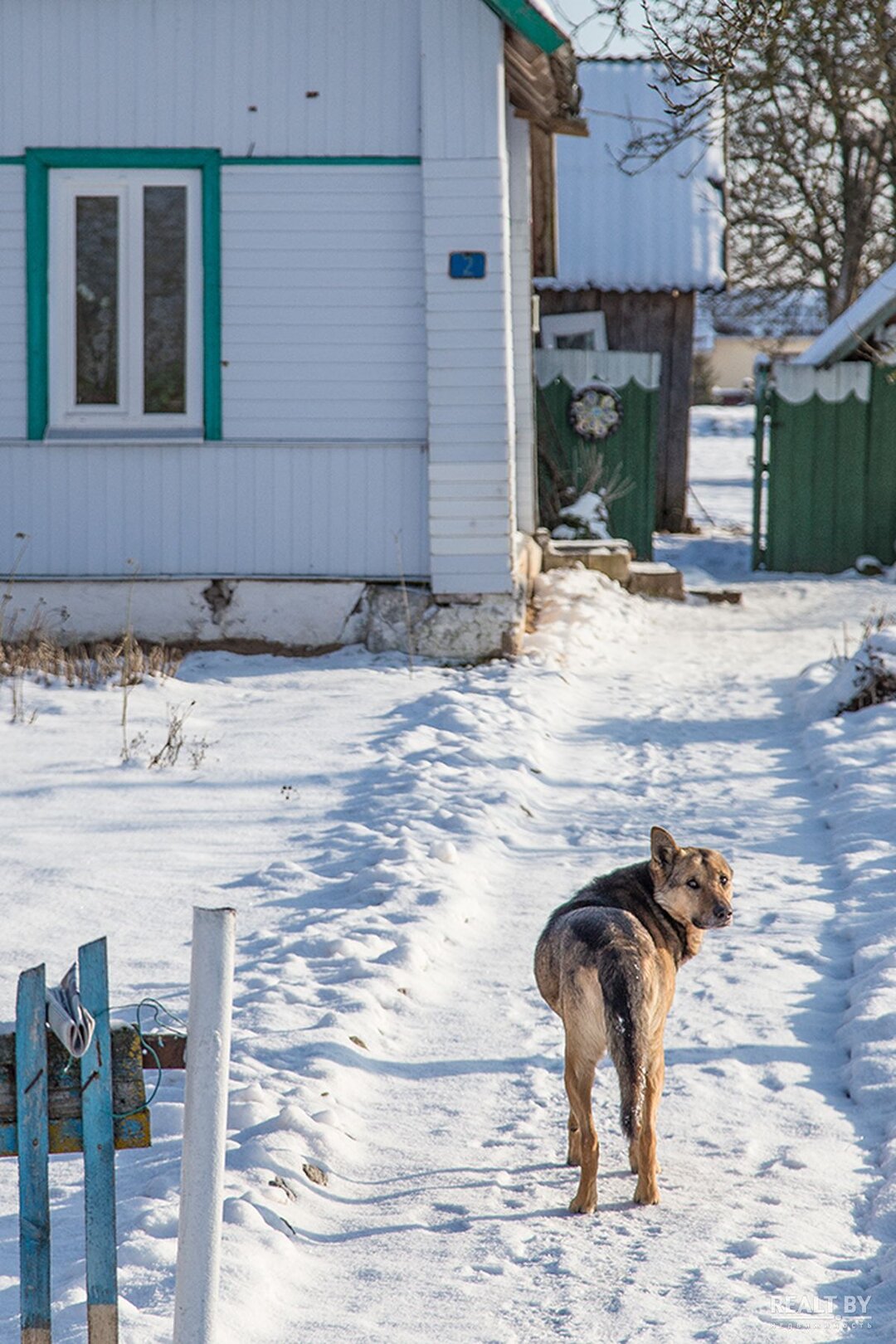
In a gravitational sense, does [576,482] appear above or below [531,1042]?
above

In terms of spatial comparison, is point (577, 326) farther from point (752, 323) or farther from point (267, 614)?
point (752, 323)

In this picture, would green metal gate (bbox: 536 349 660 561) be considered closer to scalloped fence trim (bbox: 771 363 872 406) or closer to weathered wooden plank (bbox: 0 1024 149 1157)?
scalloped fence trim (bbox: 771 363 872 406)

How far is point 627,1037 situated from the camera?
325 centimetres

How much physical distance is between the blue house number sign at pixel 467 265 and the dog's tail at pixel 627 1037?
7.00 metres

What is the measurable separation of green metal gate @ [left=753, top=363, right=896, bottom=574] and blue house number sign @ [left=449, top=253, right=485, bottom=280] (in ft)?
24.9

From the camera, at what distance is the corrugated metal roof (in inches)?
722

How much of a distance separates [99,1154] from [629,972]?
1.37 metres

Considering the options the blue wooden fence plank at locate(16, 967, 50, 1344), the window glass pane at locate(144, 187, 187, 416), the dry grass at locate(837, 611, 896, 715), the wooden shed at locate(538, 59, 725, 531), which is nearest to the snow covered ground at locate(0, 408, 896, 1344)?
the dry grass at locate(837, 611, 896, 715)

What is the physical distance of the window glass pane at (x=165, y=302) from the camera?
9.85 m

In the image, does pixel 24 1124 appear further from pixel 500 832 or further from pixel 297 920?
pixel 500 832

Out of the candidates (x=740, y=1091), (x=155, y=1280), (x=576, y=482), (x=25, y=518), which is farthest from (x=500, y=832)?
(x=576, y=482)

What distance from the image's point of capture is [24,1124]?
2.31 meters

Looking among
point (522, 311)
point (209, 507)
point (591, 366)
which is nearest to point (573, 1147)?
point (209, 507)

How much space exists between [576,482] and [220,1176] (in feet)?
45.7
